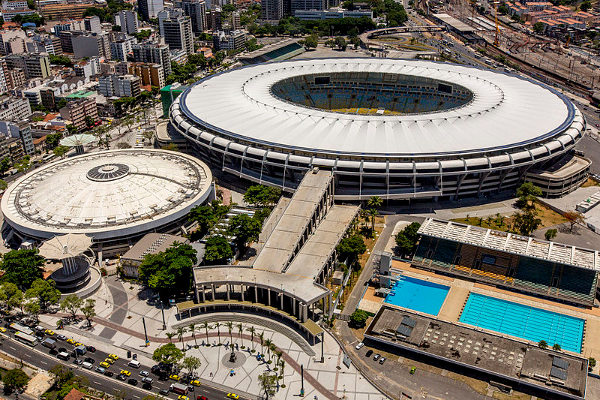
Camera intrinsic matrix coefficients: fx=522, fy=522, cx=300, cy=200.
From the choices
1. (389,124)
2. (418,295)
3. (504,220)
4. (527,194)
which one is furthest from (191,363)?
(527,194)

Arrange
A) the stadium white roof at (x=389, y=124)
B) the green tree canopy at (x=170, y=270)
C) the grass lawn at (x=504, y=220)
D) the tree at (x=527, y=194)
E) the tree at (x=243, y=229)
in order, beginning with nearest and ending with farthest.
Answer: the green tree canopy at (x=170, y=270) < the tree at (x=243, y=229) < the grass lawn at (x=504, y=220) < the tree at (x=527, y=194) < the stadium white roof at (x=389, y=124)

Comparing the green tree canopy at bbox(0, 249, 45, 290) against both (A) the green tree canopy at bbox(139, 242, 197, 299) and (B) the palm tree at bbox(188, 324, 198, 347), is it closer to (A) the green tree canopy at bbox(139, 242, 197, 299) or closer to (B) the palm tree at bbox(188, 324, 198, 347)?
(A) the green tree canopy at bbox(139, 242, 197, 299)

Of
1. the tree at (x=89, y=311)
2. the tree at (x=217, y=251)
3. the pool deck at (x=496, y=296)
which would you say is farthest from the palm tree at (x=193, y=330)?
the pool deck at (x=496, y=296)

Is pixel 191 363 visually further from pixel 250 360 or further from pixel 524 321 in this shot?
pixel 524 321

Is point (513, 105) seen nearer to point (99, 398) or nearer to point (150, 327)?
point (150, 327)

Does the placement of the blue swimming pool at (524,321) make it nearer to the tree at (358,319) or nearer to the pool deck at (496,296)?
the pool deck at (496,296)

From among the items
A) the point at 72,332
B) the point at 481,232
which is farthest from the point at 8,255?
the point at 481,232
